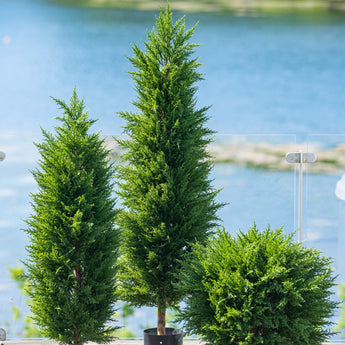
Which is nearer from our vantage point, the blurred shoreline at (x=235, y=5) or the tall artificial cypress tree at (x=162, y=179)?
the tall artificial cypress tree at (x=162, y=179)

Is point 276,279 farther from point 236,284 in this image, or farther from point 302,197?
point 302,197

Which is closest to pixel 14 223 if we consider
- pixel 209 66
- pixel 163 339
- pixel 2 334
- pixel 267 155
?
pixel 2 334

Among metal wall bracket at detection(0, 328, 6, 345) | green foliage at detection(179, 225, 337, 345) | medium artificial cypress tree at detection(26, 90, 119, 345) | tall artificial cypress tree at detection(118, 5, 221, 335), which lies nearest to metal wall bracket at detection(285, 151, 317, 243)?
tall artificial cypress tree at detection(118, 5, 221, 335)

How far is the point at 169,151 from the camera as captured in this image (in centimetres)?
374

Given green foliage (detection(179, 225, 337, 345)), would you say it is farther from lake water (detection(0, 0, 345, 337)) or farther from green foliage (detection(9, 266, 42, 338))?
lake water (detection(0, 0, 345, 337))

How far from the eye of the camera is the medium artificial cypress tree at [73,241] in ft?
10.9

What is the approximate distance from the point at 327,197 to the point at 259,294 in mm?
1965

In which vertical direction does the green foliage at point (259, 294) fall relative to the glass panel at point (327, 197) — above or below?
below

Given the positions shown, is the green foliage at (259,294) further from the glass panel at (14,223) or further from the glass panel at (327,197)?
the glass panel at (14,223)

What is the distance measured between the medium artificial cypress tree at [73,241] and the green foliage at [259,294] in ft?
2.18

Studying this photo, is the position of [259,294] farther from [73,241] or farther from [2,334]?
[2,334]

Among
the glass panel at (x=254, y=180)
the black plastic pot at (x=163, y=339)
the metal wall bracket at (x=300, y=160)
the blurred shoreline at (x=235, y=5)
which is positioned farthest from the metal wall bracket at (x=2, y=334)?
the blurred shoreline at (x=235, y=5)

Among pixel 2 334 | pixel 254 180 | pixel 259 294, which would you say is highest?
pixel 254 180

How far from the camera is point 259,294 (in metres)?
2.82
